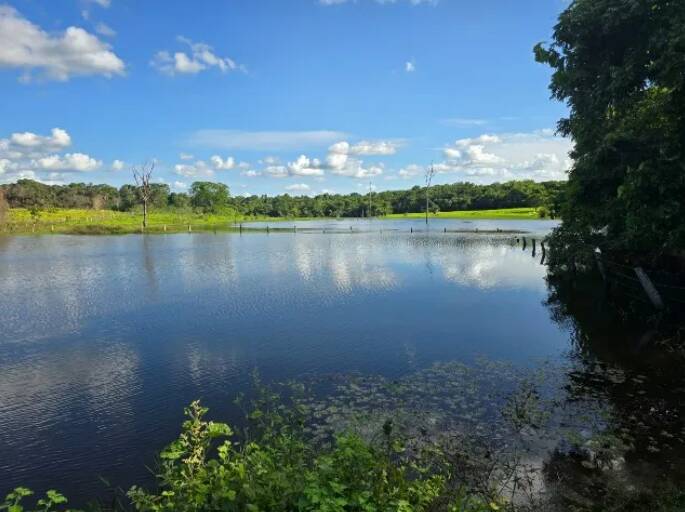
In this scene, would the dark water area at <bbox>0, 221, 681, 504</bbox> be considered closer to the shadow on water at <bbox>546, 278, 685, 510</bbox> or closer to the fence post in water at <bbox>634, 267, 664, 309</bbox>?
→ the shadow on water at <bbox>546, 278, 685, 510</bbox>

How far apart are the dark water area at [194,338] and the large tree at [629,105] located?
5316 millimetres

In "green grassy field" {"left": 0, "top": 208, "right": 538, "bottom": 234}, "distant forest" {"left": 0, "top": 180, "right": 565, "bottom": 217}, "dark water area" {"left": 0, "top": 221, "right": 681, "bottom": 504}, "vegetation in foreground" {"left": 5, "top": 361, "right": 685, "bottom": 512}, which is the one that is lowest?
"dark water area" {"left": 0, "top": 221, "right": 681, "bottom": 504}

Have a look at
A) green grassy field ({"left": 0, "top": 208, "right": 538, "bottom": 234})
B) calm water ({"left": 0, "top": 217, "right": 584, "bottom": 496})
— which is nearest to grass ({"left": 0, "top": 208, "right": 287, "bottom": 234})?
green grassy field ({"left": 0, "top": 208, "right": 538, "bottom": 234})

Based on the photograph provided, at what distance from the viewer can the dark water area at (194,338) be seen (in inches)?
431

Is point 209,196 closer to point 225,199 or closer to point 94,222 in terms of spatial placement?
point 225,199

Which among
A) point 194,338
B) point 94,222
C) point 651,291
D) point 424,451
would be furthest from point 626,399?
point 94,222

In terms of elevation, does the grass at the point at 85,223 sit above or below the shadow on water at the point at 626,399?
above

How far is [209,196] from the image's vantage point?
556ft

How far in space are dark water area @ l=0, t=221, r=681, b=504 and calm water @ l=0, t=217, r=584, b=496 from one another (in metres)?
0.06

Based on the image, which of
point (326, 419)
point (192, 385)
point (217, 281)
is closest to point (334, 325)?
point (192, 385)

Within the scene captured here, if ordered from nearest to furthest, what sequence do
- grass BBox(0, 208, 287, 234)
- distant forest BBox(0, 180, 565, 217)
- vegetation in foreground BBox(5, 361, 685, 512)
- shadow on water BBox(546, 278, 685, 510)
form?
vegetation in foreground BBox(5, 361, 685, 512), shadow on water BBox(546, 278, 685, 510), grass BBox(0, 208, 287, 234), distant forest BBox(0, 180, 565, 217)

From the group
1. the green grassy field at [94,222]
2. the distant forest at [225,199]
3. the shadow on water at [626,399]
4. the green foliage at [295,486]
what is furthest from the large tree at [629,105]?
the distant forest at [225,199]

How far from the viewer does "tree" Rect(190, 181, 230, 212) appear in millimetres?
168625

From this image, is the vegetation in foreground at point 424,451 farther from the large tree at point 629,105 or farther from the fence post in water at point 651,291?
the fence post in water at point 651,291
